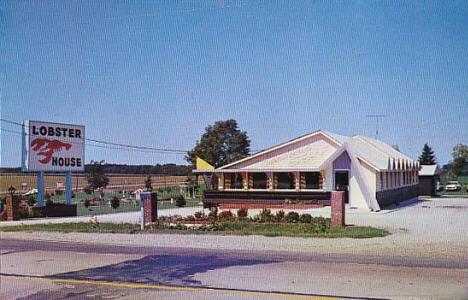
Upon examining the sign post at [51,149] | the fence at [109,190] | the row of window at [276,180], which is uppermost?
the sign post at [51,149]

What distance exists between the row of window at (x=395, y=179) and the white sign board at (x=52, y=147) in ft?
64.2

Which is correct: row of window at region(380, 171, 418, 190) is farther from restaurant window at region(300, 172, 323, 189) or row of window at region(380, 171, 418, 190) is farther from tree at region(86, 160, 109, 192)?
tree at region(86, 160, 109, 192)

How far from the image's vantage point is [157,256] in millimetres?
12133

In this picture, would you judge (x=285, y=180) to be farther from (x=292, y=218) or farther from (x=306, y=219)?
(x=306, y=219)

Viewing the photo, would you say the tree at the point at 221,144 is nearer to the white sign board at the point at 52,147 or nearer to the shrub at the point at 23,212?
the white sign board at the point at 52,147

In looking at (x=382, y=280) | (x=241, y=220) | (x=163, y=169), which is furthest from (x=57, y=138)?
(x=163, y=169)

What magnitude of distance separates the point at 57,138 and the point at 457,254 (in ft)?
80.9

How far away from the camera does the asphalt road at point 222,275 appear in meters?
8.02

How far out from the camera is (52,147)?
2936 cm

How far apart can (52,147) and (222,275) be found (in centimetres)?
2282

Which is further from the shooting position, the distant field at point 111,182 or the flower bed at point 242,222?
the distant field at point 111,182

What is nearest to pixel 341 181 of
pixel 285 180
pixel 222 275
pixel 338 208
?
pixel 285 180

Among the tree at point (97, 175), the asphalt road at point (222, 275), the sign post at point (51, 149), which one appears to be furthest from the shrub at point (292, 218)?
the tree at point (97, 175)

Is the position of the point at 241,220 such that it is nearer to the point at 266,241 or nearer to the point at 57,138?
the point at 266,241
